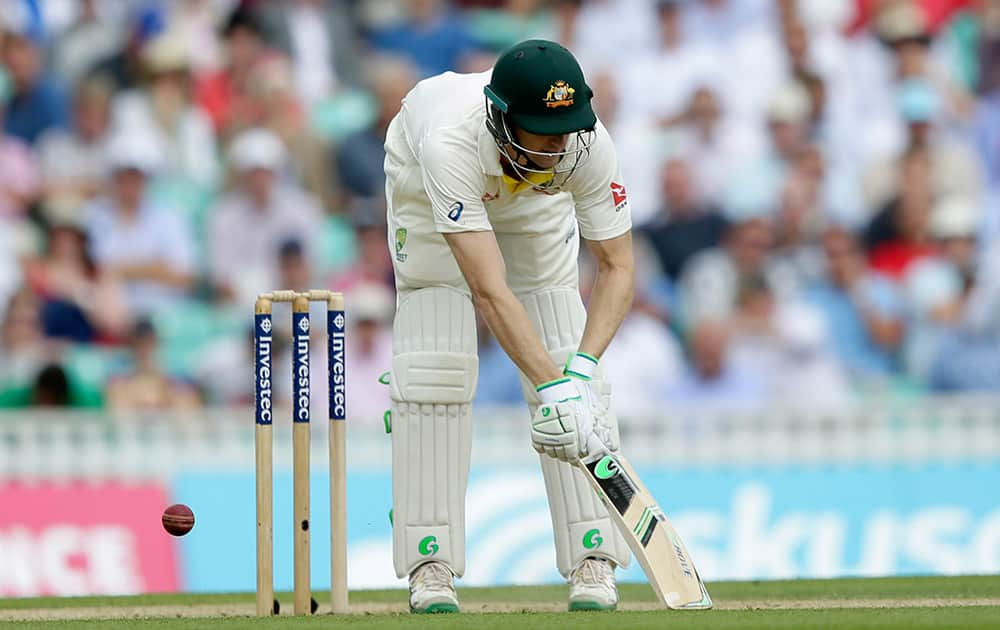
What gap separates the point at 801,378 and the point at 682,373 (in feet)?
2.04

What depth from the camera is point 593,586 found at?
5422mm

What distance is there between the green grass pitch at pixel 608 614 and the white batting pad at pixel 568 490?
0.19 metres

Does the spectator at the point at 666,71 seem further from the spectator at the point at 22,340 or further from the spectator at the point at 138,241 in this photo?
the spectator at the point at 22,340

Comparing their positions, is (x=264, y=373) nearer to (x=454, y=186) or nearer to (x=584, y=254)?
(x=454, y=186)

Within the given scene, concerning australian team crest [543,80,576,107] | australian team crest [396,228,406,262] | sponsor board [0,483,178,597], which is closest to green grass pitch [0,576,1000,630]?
australian team crest [396,228,406,262]

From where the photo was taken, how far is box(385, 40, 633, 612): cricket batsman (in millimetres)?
4965

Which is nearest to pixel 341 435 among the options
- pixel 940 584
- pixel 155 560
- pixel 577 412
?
pixel 577 412

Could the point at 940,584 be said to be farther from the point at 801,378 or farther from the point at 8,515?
the point at 8,515

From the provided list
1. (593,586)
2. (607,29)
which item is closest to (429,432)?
(593,586)

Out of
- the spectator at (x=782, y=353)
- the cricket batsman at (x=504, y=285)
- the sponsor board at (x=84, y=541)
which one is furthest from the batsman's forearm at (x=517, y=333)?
the spectator at (x=782, y=353)

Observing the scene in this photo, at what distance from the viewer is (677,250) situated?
10.2 m

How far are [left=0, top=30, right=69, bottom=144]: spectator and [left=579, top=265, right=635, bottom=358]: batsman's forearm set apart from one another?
6278mm

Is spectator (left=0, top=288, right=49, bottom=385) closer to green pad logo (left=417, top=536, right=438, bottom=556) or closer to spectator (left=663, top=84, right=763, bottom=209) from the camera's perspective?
spectator (left=663, top=84, right=763, bottom=209)

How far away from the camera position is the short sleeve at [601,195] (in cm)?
519
